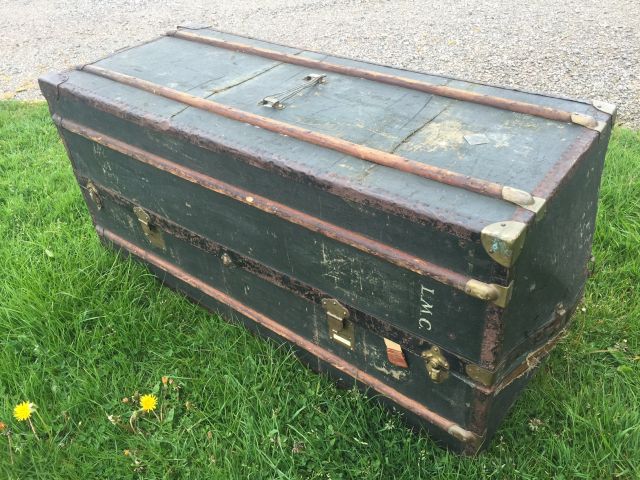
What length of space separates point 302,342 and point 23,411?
1.11m

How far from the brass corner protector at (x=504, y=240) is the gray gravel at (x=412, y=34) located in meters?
3.22

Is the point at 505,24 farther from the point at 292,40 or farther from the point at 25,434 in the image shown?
the point at 25,434

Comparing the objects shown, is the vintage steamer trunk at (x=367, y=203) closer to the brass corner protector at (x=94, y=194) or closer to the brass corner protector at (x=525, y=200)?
the brass corner protector at (x=525, y=200)

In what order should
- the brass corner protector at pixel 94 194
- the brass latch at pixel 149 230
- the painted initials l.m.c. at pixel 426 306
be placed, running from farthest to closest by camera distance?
the brass corner protector at pixel 94 194 → the brass latch at pixel 149 230 → the painted initials l.m.c. at pixel 426 306

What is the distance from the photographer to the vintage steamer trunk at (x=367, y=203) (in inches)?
68.4

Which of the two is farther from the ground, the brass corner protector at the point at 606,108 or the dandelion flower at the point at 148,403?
A: the brass corner protector at the point at 606,108

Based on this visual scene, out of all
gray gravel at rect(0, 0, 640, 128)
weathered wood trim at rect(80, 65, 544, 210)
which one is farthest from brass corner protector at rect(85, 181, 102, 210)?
gray gravel at rect(0, 0, 640, 128)

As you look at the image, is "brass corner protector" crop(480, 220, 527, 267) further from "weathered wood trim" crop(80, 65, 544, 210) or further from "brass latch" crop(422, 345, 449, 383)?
"brass latch" crop(422, 345, 449, 383)

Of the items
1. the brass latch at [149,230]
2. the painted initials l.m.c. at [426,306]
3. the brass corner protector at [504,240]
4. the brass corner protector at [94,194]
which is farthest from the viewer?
the brass corner protector at [94,194]

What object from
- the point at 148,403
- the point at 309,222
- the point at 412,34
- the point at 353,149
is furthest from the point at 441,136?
the point at 412,34

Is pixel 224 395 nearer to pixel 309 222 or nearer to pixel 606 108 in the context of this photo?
pixel 309 222

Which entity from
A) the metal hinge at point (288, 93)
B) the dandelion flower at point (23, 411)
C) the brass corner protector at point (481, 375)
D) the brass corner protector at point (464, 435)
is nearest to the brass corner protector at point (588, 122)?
the brass corner protector at point (481, 375)

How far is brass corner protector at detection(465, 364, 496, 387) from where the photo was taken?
1827 millimetres

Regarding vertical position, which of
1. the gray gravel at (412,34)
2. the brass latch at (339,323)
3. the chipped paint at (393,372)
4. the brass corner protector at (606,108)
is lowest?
the gray gravel at (412,34)
